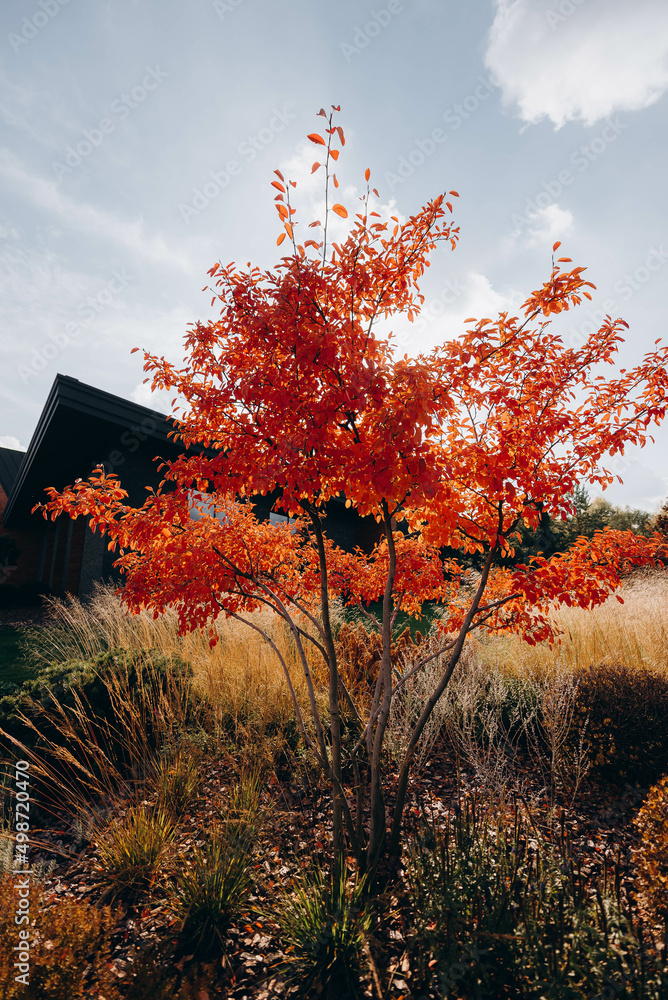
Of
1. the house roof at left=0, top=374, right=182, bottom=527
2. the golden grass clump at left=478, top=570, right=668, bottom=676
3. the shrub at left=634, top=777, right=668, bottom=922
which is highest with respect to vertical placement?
the house roof at left=0, top=374, right=182, bottom=527

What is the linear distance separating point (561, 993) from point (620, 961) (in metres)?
0.25

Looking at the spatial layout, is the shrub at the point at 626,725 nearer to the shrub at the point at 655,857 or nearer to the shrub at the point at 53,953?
the shrub at the point at 655,857

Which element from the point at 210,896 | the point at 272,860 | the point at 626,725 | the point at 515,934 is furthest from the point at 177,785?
the point at 626,725

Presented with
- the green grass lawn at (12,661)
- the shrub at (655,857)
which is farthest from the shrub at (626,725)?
the green grass lawn at (12,661)

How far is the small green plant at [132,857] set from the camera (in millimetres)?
2578

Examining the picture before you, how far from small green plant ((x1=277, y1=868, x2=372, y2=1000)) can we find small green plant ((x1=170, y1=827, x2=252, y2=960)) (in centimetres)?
31

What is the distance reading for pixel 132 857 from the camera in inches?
104

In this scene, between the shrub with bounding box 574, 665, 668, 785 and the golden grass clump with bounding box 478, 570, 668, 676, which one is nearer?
the shrub with bounding box 574, 665, 668, 785

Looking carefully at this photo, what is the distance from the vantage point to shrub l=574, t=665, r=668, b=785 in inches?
→ 143

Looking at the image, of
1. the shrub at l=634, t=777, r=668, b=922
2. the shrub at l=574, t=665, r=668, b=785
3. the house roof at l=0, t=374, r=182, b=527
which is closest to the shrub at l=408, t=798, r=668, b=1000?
the shrub at l=634, t=777, r=668, b=922

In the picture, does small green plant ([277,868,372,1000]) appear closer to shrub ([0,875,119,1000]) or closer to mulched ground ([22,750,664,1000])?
mulched ground ([22,750,664,1000])

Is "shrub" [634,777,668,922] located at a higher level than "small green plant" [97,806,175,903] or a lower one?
higher

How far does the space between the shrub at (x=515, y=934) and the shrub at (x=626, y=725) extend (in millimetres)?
1504

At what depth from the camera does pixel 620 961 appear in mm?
1681
